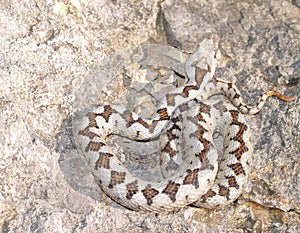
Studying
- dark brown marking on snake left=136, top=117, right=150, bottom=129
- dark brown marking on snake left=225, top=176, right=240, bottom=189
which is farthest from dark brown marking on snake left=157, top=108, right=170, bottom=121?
dark brown marking on snake left=225, top=176, right=240, bottom=189

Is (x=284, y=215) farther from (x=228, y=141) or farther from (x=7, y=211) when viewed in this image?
(x=7, y=211)

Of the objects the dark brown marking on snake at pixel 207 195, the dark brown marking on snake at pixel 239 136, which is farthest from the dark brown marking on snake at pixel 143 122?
the dark brown marking on snake at pixel 207 195

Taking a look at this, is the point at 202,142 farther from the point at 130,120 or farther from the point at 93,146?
the point at 93,146

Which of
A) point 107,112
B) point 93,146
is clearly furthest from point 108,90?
point 93,146

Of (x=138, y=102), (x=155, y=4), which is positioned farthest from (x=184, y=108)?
(x=155, y=4)

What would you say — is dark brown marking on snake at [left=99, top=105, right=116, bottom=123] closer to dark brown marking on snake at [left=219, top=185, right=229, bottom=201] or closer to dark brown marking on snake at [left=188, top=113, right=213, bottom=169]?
dark brown marking on snake at [left=188, top=113, right=213, bottom=169]

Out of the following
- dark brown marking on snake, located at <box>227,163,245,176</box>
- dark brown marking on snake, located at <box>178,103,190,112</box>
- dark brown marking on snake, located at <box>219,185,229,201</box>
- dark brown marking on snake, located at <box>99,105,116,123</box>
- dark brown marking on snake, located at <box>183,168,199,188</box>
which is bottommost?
dark brown marking on snake, located at <box>219,185,229,201</box>
